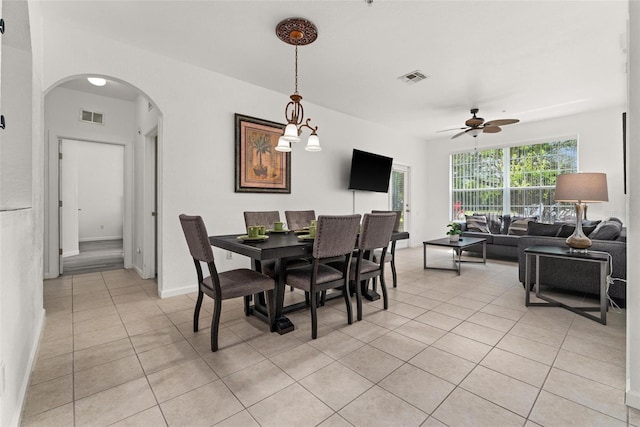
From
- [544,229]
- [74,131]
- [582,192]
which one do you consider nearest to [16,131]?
[74,131]

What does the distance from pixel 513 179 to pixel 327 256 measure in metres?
5.97

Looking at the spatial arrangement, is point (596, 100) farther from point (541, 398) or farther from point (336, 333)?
point (336, 333)

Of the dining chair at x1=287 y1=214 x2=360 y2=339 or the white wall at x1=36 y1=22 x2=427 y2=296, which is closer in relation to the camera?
the dining chair at x1=287 y1=214 x2=360 y2=339

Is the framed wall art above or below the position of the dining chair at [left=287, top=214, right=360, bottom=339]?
above

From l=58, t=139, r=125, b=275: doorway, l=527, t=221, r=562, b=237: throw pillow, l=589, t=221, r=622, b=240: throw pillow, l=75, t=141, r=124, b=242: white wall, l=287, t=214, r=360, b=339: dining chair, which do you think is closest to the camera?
l=287, t=214, r=360, b=339: dining chair

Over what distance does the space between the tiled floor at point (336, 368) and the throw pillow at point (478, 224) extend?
10.9 feet

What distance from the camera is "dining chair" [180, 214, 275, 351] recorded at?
212 cm

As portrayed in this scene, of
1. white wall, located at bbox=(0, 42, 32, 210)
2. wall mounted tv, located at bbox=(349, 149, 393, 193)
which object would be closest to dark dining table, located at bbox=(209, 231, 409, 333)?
white wall, located at bbox=(0, 42, 32, 210)

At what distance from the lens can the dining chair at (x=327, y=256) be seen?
2.25 metres

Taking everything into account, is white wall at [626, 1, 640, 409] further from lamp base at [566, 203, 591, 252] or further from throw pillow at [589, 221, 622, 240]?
throw pillow at [589, 221, 622, 240]

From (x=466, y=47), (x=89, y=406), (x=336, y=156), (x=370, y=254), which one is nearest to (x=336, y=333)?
(x=370, y=254)

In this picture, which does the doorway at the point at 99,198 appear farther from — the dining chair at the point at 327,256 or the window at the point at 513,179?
the window at the point at 513,179

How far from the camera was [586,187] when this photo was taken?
2797mm

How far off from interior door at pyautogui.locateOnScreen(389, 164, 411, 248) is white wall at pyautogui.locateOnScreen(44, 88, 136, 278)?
16.9ft
